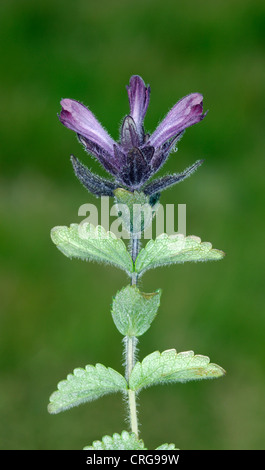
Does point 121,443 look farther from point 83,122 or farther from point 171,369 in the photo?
point 83,122

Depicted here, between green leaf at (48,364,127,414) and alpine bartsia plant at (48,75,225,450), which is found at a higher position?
alpine bartsia plant at (48,75,225,450)

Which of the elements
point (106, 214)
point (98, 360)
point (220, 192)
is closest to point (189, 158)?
point (220, 192)

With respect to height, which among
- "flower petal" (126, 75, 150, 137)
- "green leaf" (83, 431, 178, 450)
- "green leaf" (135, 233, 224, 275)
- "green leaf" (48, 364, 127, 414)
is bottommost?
"green leaf" (83, 431, 178, 450)

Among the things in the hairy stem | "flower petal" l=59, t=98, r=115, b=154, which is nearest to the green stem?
the hairy stem

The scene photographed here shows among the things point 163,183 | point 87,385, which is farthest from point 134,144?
point 87,385

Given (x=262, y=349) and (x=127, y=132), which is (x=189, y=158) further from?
(x=127, y=132)

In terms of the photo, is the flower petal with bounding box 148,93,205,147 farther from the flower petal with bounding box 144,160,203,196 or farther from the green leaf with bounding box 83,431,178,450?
the green leaf with bounding box 83,431,178,450

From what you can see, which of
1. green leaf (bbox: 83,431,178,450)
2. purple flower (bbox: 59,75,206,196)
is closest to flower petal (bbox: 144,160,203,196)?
purple flower (bbox: 59,75,206,196)
